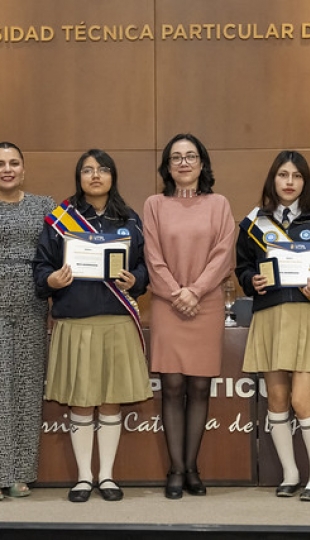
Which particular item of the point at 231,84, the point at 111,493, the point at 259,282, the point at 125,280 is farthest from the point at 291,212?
the point at 231,84

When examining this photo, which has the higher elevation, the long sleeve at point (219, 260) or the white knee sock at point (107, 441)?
the long sleeve at point (219, 260)

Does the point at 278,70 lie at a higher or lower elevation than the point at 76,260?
higher

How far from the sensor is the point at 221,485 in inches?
165

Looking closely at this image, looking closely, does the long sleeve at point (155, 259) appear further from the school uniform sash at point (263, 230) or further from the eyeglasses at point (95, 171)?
the school uniform sash at point (263, 230)

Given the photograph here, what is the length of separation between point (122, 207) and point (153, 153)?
1801mm

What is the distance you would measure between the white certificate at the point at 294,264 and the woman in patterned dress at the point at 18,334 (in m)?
1.14

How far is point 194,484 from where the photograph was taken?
12.9 feet

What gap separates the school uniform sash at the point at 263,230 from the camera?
3.88 m

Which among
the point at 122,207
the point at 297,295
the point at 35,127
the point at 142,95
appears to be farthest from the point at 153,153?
the point at 297,295

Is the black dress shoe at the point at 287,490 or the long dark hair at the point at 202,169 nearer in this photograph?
the black dress shoe at the point at 287,490

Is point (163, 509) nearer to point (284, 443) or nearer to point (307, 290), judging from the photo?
point (284, 443)

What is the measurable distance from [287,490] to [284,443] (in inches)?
8.4

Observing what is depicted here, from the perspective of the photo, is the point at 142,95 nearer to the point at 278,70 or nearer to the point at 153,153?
the point at 153,153

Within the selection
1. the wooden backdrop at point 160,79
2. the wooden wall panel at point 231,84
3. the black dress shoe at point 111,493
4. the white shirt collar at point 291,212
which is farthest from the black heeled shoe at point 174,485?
the wooden wall panel at point 231,84
